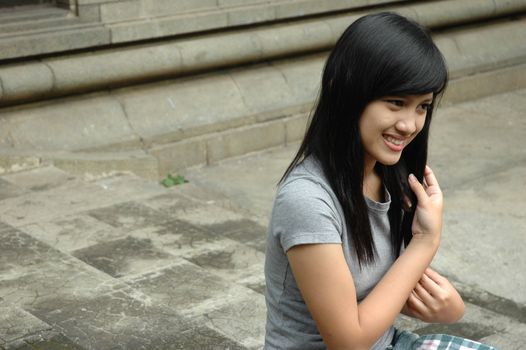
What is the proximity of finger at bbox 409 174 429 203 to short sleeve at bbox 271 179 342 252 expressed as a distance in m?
0.26

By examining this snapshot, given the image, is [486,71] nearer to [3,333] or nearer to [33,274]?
[33,274]

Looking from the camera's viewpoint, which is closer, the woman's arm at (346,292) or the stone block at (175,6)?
the woman's arm at (346,292)

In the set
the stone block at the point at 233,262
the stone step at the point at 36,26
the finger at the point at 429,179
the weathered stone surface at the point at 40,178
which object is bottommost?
the weathered stone surface at the point at 40,178

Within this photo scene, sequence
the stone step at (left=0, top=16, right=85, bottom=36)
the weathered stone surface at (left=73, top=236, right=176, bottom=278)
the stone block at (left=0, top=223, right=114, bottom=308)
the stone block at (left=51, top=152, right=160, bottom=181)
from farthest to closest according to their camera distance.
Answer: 1. the stone step at (left=0, top=16, right=85, bottom=36)
2. the stone block at (left=51, top=152, right=160, bottom=181)
3. the weathered stone surface at (left=73, top=236, right=176, bottom=278)
4. the stone block at (left=0, top=223, right=114, bottom=308)

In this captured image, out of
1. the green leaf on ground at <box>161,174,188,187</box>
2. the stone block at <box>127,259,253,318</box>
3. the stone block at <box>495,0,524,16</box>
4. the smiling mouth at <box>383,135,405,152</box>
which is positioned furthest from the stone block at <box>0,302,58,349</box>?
the stone block at <box>495,0,524,16</box>

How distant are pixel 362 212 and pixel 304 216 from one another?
20cm

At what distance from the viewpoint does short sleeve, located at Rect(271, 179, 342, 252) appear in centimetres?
243

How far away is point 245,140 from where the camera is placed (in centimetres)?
764

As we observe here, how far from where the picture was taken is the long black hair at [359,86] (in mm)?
2461

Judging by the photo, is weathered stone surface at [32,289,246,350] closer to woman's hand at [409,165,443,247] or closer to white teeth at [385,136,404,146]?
woman's hand at [409,165,443,247]

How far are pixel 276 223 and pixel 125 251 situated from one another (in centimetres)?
269

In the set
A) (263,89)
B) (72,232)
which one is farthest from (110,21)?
(72,232)

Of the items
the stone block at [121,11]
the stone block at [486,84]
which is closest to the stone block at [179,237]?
the stone block at [121,11]

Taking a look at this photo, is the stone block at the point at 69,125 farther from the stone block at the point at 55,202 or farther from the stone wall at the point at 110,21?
the stone block at the point at 55,202
